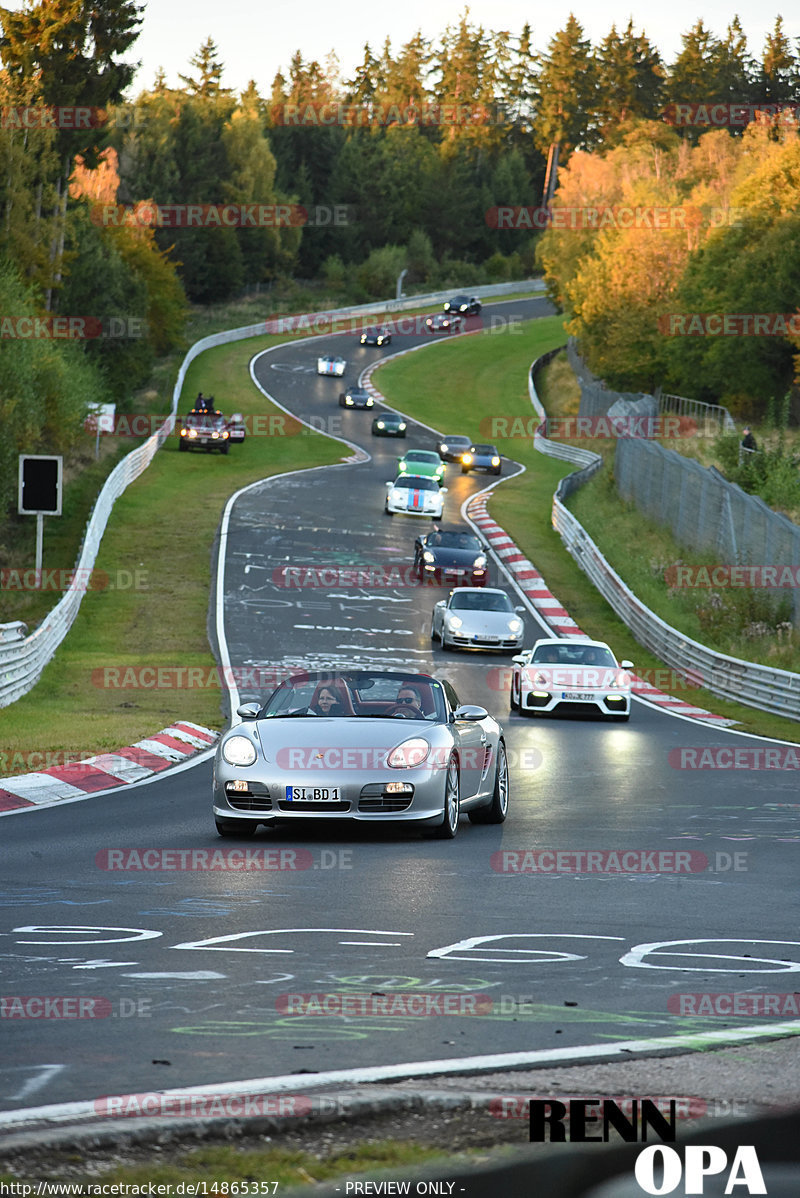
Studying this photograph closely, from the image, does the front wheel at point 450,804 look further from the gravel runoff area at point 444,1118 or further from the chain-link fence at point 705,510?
the chain-link fence at point 705,510

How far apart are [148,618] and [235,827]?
23260mm

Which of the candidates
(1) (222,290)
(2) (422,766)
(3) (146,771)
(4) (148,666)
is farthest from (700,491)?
(1) (222,290)

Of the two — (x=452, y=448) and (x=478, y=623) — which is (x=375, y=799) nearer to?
(x=478, y=623)

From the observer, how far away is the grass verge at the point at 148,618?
68.1 ft

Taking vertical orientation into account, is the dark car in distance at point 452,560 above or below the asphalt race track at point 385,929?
below

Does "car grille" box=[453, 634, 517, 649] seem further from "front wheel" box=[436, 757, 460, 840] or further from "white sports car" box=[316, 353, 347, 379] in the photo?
"white sports car" box=[316, 353, 347, 379]

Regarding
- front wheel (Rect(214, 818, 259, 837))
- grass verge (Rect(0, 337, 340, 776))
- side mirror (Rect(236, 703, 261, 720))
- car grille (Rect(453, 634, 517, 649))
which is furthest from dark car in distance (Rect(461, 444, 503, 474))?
front wheel (Rect(214, 818, 259, 837))

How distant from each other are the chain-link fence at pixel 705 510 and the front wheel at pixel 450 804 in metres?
18.1

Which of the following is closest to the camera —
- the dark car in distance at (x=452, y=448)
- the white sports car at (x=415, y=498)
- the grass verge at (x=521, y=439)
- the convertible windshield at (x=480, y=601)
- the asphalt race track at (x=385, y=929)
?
the asphalt race track at (x=385, y=929)

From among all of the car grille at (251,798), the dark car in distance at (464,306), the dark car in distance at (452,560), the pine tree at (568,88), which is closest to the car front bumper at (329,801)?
the car grille at (251,798)

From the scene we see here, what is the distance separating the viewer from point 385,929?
848 centimetres

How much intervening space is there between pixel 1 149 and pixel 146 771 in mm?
44928

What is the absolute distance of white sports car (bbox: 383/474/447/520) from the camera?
168 ft

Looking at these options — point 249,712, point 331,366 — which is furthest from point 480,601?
point 331,366
